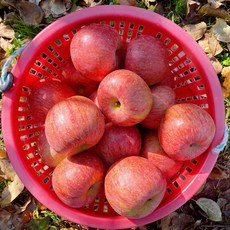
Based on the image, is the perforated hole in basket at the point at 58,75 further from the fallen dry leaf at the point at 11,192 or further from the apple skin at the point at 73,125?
the apple skin at the point at 73,125

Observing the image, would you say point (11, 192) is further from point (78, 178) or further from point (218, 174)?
point (218, 174)

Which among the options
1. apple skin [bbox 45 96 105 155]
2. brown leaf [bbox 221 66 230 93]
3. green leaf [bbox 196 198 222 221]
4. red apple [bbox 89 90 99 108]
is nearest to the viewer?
apple skin [bbox 45 96 105 155]

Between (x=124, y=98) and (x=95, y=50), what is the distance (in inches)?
11.4

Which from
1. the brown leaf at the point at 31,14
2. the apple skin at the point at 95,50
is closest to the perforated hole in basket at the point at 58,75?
the apple skin at the point at 95,50

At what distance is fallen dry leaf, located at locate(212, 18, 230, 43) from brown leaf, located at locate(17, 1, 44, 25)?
1.03 m

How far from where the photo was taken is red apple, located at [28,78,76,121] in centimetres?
196

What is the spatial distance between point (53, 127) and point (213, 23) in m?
1.30

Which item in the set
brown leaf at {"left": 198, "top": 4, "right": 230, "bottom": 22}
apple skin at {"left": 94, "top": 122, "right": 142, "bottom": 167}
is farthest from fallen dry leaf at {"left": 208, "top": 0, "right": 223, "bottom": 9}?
apple skin at {"left": 94, "top": 122, "right": 142, "bottom": 167}

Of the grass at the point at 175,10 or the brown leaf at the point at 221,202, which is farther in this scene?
the grass at the point at 175,10

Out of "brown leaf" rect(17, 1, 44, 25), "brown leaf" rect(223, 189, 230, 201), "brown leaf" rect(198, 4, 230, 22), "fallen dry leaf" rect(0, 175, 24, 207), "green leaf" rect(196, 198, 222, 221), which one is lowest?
"fallen dry leaf" rect(0, 175, 24, 207)

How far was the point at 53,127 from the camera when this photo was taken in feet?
5.53

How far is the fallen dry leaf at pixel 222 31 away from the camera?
236 cm

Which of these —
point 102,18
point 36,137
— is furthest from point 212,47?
point 36,137

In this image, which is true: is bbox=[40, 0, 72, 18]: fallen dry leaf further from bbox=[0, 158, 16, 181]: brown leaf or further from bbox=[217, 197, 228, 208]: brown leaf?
bbox=[217, 197, 228, 208]: brown leaf
